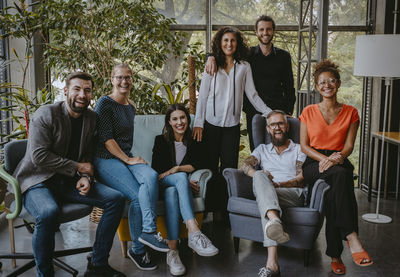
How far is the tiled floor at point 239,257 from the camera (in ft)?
9.45

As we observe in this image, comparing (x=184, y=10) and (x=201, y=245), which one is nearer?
(x=201, y=245)

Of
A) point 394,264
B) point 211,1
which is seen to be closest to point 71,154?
point 394,264

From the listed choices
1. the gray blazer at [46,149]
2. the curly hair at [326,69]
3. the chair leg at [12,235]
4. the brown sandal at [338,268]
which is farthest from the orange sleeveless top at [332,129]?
the chair leg at [12,235]

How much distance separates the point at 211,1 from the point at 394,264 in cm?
376

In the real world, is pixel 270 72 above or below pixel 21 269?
above

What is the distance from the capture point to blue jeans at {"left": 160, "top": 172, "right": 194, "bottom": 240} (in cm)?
284

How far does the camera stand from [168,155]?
323cm

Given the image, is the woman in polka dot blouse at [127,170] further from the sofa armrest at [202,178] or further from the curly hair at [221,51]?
the curly hair at [221,51]

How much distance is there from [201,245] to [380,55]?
258cm

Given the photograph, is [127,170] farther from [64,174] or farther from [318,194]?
[318,194]

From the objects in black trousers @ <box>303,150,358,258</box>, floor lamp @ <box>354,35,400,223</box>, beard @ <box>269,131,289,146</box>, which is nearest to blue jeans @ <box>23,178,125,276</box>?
beard @ <box>269,131,289,146</box>

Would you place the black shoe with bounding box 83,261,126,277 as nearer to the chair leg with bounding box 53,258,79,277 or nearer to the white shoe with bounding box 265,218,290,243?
the chair leg with bounding box 53,258,79,277

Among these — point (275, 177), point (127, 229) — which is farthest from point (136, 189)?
point (275, 177)

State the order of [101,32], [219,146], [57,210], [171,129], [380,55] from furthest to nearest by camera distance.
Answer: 1. [101,32]
2. [380,55]
3. [219,146]
4. [171,129]
5. [57,210]
